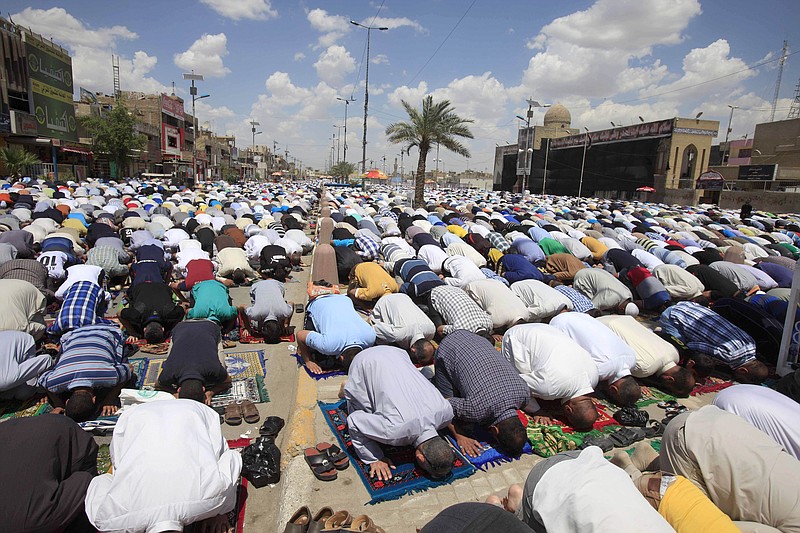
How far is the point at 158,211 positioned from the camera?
15750 mm

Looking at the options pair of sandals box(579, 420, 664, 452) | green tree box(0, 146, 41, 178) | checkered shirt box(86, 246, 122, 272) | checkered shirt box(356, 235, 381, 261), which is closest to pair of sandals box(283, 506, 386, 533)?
pair of sandals box(579, 420, 664, 452)

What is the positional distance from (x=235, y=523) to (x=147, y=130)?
49.5m

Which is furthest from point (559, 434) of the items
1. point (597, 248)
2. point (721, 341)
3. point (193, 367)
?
point (597, 248)

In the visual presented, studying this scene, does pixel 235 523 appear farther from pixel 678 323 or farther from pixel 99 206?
pixel 99 206

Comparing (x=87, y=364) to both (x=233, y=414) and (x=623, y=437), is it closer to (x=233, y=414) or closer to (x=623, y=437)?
(x=233, y=414)

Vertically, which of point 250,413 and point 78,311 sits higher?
point 78,311

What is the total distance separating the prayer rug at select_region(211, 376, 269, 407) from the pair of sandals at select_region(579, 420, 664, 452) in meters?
3.25

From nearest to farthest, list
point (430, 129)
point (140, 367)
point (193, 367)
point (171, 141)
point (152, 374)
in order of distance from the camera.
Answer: point (193, 367) < point (152, 374) < point (140, 367) < point (430, 129) < point (171, 141)

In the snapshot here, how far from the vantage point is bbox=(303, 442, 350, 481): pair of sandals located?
12.2 feet

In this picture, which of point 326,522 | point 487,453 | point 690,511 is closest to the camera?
point 690,511

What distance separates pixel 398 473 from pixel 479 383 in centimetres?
102

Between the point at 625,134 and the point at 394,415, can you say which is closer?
the point at 394,415

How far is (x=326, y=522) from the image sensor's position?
3.01 metres

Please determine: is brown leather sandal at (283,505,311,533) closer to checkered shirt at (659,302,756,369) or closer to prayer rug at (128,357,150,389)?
prayer rug at (128,357,150,389)
